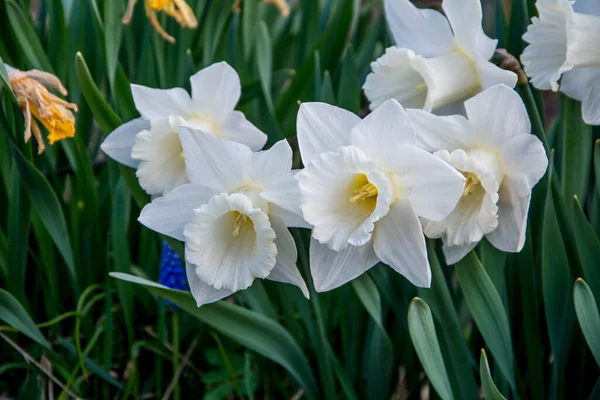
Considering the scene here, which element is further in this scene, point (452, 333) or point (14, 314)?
point (14, 314)

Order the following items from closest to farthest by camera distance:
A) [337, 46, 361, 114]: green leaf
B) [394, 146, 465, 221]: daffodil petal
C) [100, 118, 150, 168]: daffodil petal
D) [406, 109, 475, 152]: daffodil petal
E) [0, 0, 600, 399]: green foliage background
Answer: [394, 146, 465, 221]: daffodil petal
[406, 109, 475, 152]: daffodil petal
[0, 0, 600, 399]: green foliage background
[100, 118, 150, 168]: daffodil petal
[337, 46, 361, 114]: green leaf

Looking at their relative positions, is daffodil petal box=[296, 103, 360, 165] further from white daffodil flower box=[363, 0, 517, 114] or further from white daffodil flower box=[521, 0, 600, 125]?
white daffodil flower box=[521, 0, 600, 125]

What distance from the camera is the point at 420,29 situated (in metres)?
1.06

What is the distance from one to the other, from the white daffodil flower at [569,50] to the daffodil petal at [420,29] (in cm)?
13

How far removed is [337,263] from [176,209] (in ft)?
0.81

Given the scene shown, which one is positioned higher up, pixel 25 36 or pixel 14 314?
pixel 25 36

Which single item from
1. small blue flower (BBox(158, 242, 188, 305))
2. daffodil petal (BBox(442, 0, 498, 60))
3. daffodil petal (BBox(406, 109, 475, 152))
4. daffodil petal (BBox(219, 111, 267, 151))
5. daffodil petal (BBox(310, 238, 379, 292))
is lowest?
small blue flower (BBox(158, 242, 188, 305))

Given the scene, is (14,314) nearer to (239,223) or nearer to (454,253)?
(239,223)

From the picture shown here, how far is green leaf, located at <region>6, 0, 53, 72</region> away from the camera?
1298mm

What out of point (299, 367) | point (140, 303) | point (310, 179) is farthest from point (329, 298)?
point (310, 179)

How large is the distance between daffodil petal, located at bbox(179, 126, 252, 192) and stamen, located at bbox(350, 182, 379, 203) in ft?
0.53

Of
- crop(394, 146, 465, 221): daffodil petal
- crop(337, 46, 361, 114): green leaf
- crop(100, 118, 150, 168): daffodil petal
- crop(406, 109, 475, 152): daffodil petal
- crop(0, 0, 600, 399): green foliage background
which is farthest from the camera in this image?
crop(337, 46, 361, 114): green leaf

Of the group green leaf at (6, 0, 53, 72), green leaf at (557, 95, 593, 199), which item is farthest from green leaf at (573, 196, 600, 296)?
green leaf at (6, 0, 53, 72)

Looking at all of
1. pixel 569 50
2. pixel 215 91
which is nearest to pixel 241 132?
pixel 215 91
